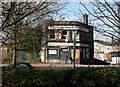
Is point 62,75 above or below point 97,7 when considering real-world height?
below

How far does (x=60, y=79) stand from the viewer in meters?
9.34

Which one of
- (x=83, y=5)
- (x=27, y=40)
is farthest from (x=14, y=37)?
(x=83, y=5)

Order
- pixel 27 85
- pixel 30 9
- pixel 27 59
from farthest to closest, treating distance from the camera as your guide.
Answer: pixel 27 59 < pixel 30 9 < pixel 27 85

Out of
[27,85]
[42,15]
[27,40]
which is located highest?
[42,15]

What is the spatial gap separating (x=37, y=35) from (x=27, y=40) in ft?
2.66

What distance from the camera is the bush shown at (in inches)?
357

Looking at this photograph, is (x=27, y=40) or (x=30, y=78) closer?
(x=30, y=78)

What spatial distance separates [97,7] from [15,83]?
17.1 feet

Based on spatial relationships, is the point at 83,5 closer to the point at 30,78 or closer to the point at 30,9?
the point at 30,9

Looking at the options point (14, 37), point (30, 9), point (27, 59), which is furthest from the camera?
point (27, 59)

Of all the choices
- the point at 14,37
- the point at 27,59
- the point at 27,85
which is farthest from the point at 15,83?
the point at 27,59

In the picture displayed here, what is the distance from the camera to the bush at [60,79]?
29.7 feet

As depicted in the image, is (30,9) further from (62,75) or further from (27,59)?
(27,59)

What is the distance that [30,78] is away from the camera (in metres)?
9.29
